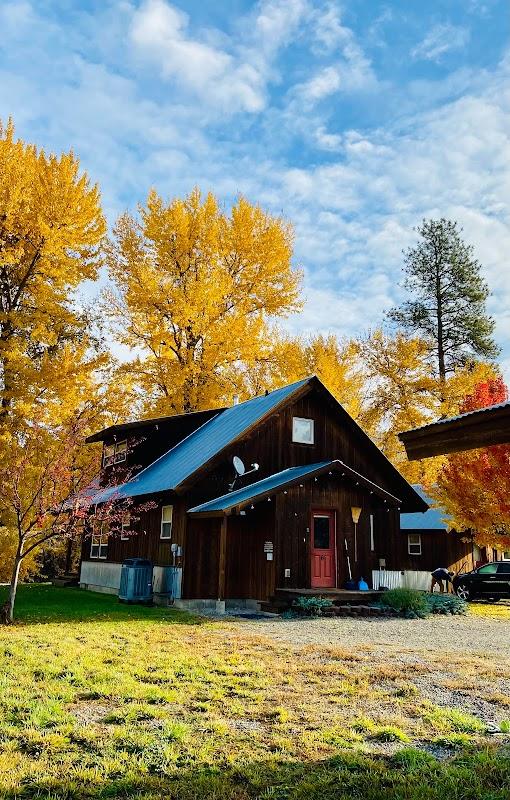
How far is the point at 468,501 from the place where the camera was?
18906 mm

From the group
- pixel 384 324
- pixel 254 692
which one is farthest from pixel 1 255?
pixel 384 324

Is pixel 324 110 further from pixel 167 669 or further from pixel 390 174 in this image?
pixel 167 669

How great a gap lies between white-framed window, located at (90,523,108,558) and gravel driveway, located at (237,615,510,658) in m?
10.9

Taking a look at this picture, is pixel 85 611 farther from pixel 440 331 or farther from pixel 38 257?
pixel 440 331

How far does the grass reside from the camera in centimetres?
430

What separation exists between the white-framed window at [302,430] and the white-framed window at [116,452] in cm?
729

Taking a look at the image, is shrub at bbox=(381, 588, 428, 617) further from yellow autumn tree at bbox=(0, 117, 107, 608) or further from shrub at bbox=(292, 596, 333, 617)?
yellow autumn tree at bbox=(0, 117, 107, 608)

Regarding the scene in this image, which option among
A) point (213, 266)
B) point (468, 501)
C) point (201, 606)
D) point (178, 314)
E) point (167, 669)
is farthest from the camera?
point (213, 266)

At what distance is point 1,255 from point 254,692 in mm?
14494

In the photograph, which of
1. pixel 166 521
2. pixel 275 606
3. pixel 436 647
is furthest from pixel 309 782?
pixel 166 521

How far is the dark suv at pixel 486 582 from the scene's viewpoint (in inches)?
865

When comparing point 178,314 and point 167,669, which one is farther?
point 178,314

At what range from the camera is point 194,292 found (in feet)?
82.3

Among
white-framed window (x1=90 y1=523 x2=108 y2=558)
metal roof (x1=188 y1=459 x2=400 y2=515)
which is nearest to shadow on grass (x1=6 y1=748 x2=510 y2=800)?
metal roof (x1=188 y1=459 x2=400 y2=515)
